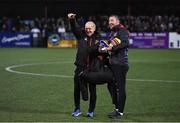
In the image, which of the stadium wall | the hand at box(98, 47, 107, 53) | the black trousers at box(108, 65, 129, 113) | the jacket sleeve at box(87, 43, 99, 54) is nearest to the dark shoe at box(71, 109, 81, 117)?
the black trousers at box(108, 65, 129, 113)

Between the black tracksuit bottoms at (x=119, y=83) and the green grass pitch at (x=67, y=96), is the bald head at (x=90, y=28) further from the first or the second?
the green grass pitch at (x=67, y=96)

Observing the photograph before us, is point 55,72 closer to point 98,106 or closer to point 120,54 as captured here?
point 98,106

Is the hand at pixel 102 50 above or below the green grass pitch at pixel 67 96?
above

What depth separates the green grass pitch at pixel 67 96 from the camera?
1033 centimetres

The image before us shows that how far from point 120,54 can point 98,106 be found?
2045 mm

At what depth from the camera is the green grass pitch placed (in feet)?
33.9

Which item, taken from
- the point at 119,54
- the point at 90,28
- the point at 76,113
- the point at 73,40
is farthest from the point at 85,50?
the point at 73,40

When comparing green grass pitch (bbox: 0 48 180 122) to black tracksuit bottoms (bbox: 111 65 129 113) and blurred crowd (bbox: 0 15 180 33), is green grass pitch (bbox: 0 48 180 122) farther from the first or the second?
blurred crowd (bbox: 0 15 180 33)

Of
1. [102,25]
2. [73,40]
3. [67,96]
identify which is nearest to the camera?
[67,96]

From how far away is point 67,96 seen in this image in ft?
43.6

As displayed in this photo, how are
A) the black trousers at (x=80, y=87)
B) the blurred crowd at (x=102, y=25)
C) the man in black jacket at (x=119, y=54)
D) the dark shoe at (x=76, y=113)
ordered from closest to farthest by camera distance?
the man in black jacket at (x=119, y=54) < the black trousers at (x=80, y=87) < the dark shoe at (x=76, y=113) < the blurred crowd at (x=102, y=25)

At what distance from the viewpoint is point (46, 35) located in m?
38.1


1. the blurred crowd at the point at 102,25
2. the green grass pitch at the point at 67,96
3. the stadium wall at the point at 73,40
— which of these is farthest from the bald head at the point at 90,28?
the blurred crowd at the point at 102,25

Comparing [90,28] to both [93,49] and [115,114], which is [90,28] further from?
[115,114]
